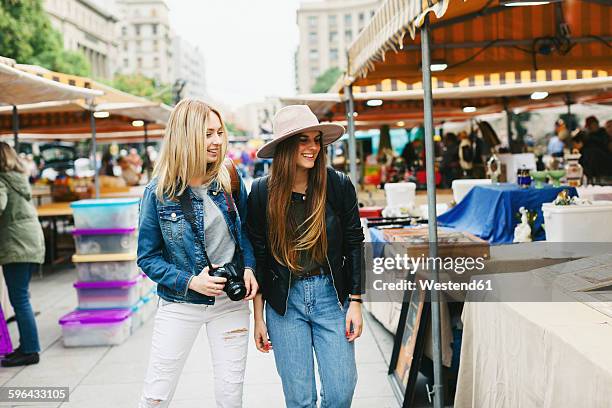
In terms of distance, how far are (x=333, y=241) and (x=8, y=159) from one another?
379 cm

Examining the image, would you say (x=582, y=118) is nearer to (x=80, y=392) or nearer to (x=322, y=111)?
(x=322, y=111)

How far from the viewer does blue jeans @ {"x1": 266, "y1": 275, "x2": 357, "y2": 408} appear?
308cm

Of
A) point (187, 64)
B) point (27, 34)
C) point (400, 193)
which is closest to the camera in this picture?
point (400, 193)

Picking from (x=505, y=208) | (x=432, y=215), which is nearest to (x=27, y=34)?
(x=505, y=208)

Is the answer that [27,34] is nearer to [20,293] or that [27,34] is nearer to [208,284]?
[20,293]

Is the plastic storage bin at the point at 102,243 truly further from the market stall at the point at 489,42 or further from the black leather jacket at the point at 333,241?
the black leather jacket at the point at 333,241

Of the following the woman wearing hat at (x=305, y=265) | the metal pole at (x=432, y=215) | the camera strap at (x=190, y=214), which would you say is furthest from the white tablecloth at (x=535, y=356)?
the camera strap at (x=190, y=214)

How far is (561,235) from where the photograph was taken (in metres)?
4.43

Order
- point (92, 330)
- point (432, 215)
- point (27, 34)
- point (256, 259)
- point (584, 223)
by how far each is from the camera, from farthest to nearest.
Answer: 1. point (27, 34)
2. point (92, 330)
3. point (584, 223)
4. point (432, 215)
5. point (256, 259)

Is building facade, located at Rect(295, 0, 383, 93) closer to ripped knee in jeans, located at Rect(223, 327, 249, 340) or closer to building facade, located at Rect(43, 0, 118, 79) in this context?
building facade, located at Rect(43, 0, 118, 79)

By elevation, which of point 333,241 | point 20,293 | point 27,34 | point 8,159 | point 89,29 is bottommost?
point 20,293

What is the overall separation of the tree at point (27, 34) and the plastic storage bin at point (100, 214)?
68.8 ft

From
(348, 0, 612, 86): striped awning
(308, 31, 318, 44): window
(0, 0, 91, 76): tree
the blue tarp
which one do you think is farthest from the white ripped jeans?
(308, 31, 318, 44): window

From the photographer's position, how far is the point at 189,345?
3162mm
